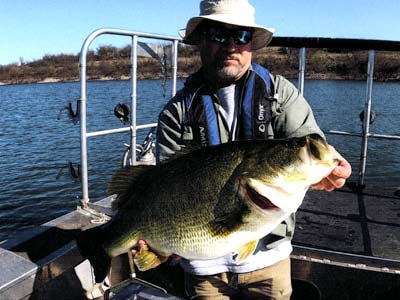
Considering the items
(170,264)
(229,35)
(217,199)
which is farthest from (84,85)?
(217,199)

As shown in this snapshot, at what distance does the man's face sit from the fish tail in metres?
1.31

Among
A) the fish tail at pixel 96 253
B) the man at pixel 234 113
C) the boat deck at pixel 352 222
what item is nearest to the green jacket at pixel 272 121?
the man at pixel 234 113

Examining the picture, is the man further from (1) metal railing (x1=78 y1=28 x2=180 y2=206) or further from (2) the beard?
(1) metal railing (x1=78 y1=28 x2=180 y2=206)

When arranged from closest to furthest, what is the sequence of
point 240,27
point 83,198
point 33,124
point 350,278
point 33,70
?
point 240,27, point 350,278, point 83,198, point 33,124, point 33,70

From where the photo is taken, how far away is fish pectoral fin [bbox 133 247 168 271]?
2676mm

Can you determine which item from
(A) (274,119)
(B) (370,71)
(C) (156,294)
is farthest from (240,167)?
(B) (370,71)

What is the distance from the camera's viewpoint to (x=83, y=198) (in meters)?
4.91

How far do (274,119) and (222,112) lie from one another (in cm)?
36

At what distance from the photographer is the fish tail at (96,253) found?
2.77m

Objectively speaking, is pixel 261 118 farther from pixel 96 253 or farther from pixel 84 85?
pixel 84 85

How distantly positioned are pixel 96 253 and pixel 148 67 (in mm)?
58007

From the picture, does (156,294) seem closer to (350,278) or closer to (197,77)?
(197,77)

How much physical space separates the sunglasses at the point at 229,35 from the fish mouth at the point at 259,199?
99cm

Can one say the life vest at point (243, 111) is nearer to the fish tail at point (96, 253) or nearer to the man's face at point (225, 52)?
the man's face at point (225, 52)
